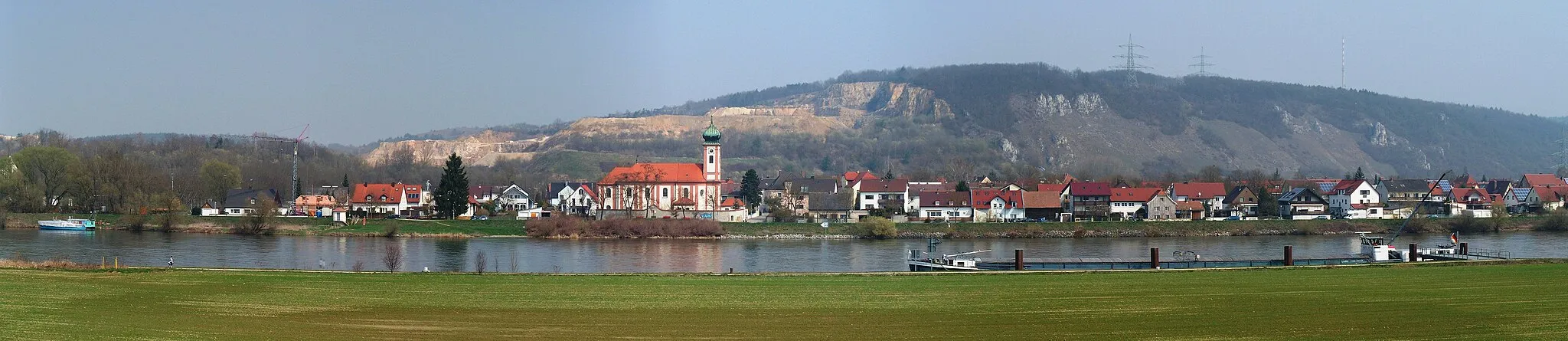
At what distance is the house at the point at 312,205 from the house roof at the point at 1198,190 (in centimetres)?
5116

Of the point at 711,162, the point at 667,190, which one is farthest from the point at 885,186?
the point at 667,190

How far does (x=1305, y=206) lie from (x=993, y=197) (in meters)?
18.6

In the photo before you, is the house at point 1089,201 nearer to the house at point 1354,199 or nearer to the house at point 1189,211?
the house at point 1189,211

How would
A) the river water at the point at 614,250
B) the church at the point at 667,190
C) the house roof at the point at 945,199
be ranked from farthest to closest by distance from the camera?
the church at the point at 667,190, the house roof at the point at 945,199, the river water at the point at 614,250

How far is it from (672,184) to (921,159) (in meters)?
113

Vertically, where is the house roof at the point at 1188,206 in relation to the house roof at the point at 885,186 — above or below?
below

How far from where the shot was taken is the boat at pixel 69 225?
204 feet

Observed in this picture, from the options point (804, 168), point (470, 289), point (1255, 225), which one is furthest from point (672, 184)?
point (804, 168)

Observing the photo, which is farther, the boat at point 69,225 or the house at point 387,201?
the house at point 387,201

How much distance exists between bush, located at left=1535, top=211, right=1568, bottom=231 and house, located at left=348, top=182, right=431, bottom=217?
60.3 metres

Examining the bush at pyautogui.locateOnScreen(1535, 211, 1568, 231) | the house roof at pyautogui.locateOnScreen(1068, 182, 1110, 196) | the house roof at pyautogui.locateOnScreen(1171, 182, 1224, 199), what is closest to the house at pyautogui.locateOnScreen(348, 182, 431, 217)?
the house roof at pyautogui.locateOnScreen(1068, 182, 1110, 196)

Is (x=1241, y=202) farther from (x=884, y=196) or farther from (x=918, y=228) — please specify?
(x=918, y=228)

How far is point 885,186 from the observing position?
79.8 m

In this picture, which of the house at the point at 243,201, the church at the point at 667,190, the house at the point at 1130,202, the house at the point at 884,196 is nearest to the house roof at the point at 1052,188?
the house at the point at 1130,202
